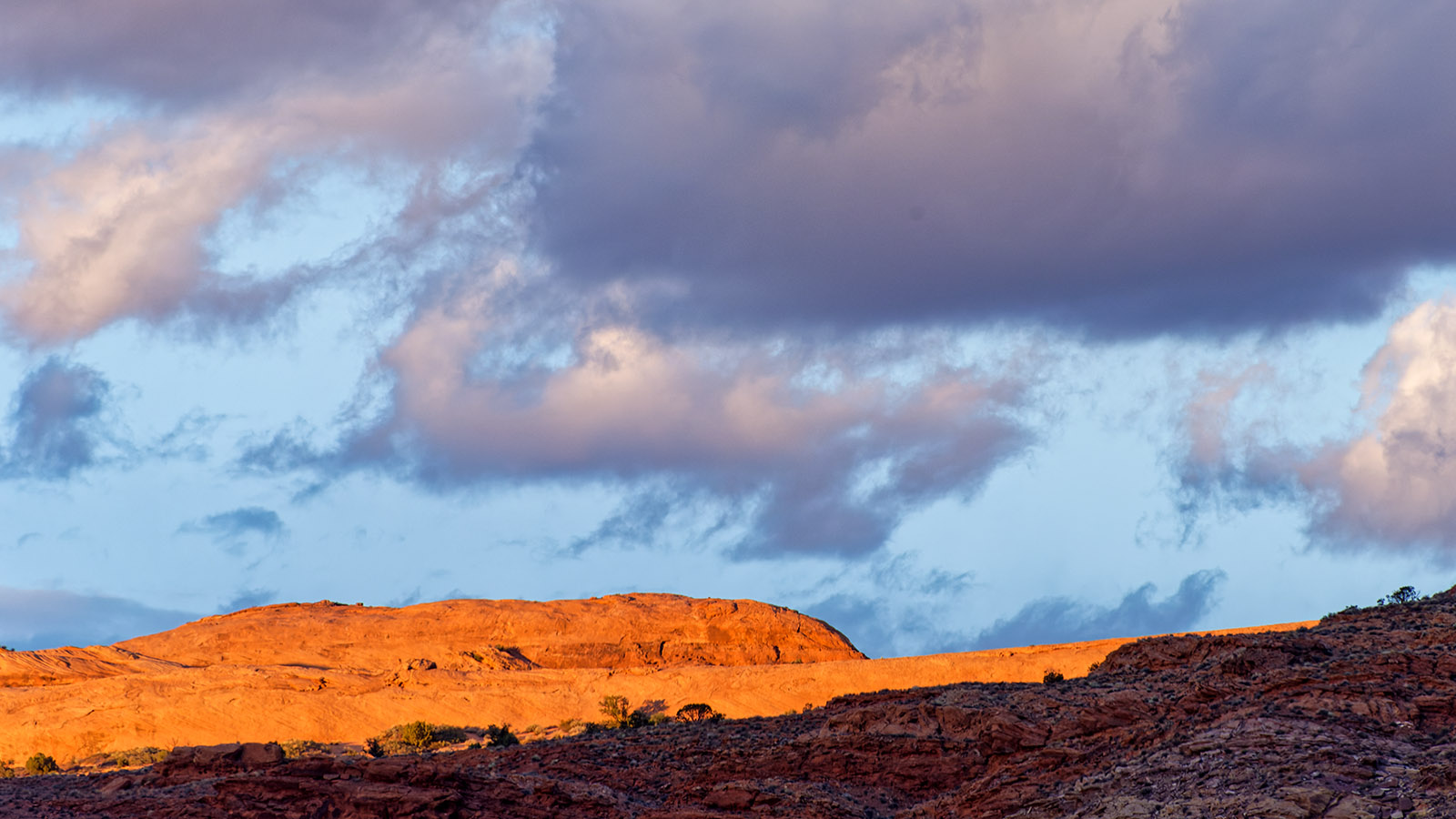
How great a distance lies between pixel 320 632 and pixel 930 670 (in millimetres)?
35554

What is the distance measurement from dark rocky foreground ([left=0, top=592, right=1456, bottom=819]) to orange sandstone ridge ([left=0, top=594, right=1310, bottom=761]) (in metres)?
22.8

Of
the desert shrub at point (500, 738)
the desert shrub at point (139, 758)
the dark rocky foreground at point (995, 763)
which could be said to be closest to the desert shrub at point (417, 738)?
the desert shrub at point (500, 738)

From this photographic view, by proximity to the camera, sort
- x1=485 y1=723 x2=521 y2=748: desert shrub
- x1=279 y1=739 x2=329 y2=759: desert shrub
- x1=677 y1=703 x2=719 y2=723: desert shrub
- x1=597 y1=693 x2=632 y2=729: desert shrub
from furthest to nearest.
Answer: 1. x1=597 y1=693 x2=632 y2=729: desert shrub
2. x1=677 y1=703 x2=719 y2=723: desert shrub
3. x1=279 y1=739 x2=329 y2=759: desert shrub
4. x1=485 y1=723 x2=521 y2=748: desert shrub

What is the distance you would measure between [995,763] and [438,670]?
43678 millimetres

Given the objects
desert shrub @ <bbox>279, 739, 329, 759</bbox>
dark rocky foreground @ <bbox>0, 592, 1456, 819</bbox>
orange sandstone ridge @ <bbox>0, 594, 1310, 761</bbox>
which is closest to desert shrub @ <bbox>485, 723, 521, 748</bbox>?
orange sandstone ridge @ <bbox>0, 594, 1310, 761</bbox>

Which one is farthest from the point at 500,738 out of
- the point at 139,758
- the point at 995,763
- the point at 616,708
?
the point at 995,763

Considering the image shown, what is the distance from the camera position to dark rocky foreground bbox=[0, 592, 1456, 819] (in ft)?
69.3

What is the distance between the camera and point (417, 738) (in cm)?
4728

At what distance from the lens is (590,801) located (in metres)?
26.4

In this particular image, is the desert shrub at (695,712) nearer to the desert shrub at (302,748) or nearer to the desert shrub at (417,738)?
the desert shrub at (417,738)

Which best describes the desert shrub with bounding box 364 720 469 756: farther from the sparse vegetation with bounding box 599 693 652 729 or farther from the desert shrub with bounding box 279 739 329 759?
the sparse vegetation with bounding box 599 693 652 729

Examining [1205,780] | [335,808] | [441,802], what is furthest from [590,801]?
[1205,780]

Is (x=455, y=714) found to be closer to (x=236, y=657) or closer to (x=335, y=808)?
(x=236, y=657)

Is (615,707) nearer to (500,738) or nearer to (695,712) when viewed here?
(695,712)
